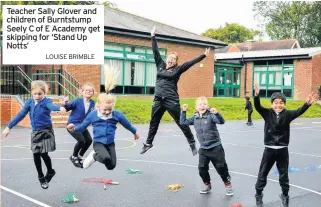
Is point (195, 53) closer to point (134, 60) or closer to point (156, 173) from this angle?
point (134, 60)

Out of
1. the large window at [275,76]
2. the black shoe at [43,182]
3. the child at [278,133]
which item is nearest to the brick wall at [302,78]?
the large window at [275,76]

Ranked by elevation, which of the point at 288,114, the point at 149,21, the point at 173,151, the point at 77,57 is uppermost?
the point at 149,21

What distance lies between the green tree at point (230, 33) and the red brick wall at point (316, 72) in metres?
41.6

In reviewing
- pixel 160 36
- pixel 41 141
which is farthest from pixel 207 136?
pixel 160 36

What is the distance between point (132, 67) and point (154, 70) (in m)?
1.92

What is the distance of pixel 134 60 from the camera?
84.5 ft

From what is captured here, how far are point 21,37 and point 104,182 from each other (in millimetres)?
2904

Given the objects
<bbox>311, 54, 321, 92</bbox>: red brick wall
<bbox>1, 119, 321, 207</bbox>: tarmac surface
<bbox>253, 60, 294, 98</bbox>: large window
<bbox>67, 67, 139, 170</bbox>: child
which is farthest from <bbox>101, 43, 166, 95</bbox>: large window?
<bbox>67, 67, 139, 170</bbox>: child

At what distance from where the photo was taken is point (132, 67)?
25.8 metres

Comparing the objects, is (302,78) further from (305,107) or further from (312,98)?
(312,98)

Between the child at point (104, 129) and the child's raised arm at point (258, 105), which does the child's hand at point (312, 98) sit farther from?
the child at point (104, 129)

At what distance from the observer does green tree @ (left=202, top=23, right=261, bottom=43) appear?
247ft

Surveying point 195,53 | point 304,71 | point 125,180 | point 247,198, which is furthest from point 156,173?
point 304,71
